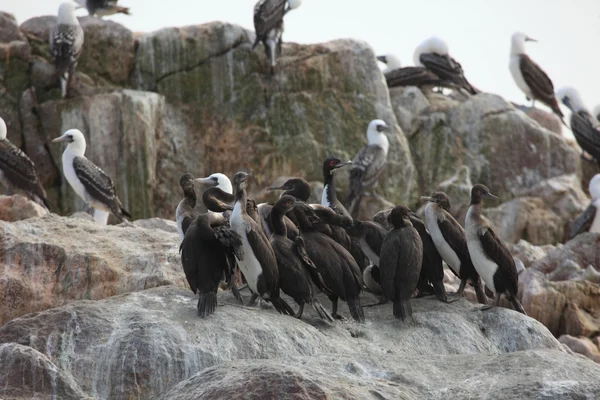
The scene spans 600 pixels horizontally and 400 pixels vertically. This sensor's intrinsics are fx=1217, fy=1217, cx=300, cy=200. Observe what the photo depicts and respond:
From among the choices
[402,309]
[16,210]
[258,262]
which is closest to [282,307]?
[258,262]

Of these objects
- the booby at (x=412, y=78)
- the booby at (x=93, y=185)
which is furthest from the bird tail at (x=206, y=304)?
the booby at (x=412, y=78)

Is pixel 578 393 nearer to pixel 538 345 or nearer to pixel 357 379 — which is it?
pixel 357 379

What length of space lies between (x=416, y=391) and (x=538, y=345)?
10.6 feet

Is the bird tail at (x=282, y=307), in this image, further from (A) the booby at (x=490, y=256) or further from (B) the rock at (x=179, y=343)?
(A) the booby at (x=490, y=256)

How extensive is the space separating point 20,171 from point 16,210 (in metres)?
2.25

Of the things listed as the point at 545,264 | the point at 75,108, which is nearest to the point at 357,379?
the point at 545,264

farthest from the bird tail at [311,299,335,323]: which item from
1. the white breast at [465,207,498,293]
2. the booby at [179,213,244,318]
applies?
the white breast at [465,207,498,293]

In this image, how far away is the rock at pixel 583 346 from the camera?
1658cm

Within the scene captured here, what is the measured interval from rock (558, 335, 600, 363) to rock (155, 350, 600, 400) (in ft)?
21.7

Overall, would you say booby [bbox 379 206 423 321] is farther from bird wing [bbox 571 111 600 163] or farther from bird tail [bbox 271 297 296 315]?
bird wing [bbox 571 111 600 163]

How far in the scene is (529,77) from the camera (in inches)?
1112

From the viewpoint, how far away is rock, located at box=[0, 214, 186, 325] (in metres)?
13.2

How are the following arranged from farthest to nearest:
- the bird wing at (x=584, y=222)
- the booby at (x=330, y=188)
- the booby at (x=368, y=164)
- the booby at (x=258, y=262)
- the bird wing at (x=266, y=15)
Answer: the bird wing at (x=266, y=15) < the bird wing at (x=584, y=222) < the booby at (x=368, y=164) < the booby at (x=330, y=188) < the booby at (x=258, y=262)

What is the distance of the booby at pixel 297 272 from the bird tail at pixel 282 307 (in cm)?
9
